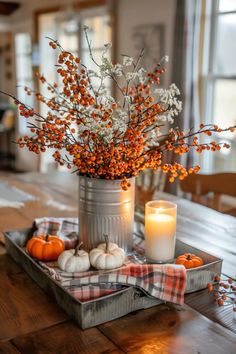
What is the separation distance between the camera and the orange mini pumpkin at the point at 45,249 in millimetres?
1255

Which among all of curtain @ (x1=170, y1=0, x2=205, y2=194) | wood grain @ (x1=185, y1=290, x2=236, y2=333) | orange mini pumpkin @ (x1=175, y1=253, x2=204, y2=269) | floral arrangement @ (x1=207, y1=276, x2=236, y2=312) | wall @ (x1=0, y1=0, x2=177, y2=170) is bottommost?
wood grain @ (x1=185, y1=290, x2=236, y2=333)

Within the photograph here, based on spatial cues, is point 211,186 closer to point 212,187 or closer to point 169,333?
point 212,187

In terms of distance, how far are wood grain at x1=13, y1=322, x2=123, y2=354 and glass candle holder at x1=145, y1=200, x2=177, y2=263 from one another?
13.3 inches

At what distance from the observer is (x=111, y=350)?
92 centimetres

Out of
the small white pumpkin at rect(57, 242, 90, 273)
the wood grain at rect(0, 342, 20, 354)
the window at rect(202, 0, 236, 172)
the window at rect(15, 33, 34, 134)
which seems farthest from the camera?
the window at rect(15, 33, 34, 134)

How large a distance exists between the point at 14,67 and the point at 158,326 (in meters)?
6.32

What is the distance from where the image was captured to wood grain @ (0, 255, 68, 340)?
1004mm

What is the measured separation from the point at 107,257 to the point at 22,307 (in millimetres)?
250

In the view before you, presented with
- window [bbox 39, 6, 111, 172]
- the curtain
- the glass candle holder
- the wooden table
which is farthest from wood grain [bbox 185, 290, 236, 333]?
window [bbox 39, 6, 111, 172]

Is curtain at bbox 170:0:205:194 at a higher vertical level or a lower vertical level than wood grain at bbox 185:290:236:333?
higher

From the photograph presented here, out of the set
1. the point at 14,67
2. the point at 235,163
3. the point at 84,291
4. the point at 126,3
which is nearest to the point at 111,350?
the point at 84,291

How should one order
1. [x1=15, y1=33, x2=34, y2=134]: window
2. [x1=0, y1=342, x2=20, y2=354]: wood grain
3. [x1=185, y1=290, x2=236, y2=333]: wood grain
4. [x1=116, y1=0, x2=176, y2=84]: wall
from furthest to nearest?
[x1=15, y1=33, x2=34, y2=134]: window
[x1=116, y1=0, x2=176, y2=84]: wall
[x1=185, y1=290, x2=236, y2=333]: wood grain
[x1=0, y1=342, x2=20, y2=354]: wood grain

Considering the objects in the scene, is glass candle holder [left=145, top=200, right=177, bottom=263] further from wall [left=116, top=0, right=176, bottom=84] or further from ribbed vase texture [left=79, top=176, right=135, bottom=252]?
wall [left=116, top=0, right=176, bottom=84]

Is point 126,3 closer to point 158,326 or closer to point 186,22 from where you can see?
point 186,22
